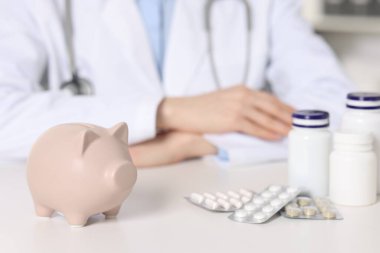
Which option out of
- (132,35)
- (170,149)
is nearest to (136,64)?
(132,35)

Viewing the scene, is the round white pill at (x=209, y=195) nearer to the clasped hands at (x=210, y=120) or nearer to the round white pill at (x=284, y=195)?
the round white pill at (x=284, y=195)

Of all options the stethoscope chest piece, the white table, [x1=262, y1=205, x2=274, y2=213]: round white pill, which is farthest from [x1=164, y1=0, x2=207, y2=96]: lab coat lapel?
[x1=262, y1=205, x2=274, y2=213]: round white pill

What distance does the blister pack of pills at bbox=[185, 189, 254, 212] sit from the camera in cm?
77

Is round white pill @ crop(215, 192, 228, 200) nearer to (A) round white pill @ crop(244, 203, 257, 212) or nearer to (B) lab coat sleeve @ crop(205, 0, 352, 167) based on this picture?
(A) round white pill @ crop(244, 203, 257, 212)

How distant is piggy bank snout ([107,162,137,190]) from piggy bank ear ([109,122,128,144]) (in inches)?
1.7

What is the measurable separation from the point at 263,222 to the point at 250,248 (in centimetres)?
8

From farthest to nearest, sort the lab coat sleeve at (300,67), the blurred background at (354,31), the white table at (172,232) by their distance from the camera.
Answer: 1. the blurred background at (354,31)
2. the lab coat sleeve at (300,67)
3. the white table at (172,232)

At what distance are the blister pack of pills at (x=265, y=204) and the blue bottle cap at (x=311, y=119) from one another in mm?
81

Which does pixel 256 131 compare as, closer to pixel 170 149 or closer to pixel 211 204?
pixel 170 149

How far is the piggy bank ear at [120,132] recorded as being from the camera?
0.73 metres

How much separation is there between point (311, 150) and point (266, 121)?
0.84 feet

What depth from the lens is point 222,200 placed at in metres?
0.78

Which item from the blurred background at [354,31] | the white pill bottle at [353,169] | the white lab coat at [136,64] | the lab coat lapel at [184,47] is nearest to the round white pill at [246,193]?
the white pill bottle at [353,169]

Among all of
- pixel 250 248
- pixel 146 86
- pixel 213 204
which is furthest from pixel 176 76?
pixel 250 248
